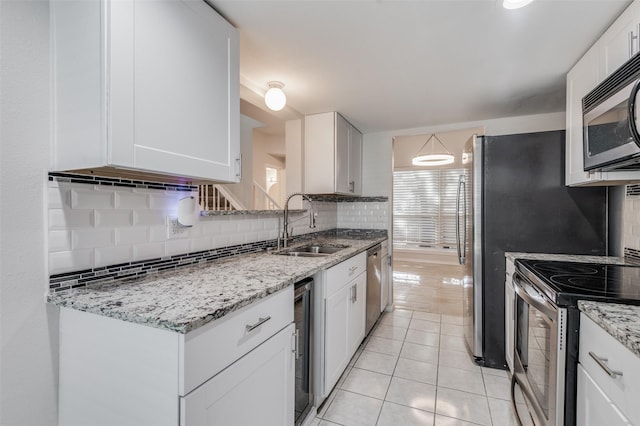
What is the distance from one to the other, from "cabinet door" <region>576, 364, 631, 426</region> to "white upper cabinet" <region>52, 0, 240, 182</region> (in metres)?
1.62

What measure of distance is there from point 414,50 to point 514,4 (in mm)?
533

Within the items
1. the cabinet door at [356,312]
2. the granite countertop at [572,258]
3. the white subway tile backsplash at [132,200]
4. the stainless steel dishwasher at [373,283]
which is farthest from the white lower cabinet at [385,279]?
the white subway tile backsplash at [132,200]

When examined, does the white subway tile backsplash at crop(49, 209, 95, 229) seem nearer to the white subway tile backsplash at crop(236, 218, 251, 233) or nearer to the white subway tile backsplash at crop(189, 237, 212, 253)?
the white subway tile backsplash at crop(189, 237, 212, 253)

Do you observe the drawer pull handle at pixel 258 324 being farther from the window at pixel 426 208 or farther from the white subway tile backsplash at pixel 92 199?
the window at pixel 426 208

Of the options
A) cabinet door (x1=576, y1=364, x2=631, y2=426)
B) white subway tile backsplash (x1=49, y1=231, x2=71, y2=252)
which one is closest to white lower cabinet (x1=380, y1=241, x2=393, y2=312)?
cabinet door (x1=576, y1=364, x2=631, y2=426)

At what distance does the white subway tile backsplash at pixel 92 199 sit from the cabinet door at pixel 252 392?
0.85 metres

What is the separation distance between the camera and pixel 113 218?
Result: 125 centimetres

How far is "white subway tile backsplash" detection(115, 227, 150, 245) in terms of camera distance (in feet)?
4.18

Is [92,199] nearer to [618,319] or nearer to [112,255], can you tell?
[112,255]

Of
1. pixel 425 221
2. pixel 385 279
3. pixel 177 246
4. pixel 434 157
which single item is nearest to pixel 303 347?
pixel 177 246

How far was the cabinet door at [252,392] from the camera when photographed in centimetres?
87

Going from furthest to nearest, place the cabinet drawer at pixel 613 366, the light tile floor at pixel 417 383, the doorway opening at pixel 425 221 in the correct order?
the doorway opening at pixel 425 221, the light tile floor at pixel 417 383, the cabinet drawer at pixel 613 366

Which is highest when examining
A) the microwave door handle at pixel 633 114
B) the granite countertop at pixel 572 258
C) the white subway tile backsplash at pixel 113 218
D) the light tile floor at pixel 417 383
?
the microwave door handle at pixel 633 114

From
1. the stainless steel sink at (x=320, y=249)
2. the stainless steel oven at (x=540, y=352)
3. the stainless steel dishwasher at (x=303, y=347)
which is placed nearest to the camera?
the stainless steel oven at (x=540, y=352)
